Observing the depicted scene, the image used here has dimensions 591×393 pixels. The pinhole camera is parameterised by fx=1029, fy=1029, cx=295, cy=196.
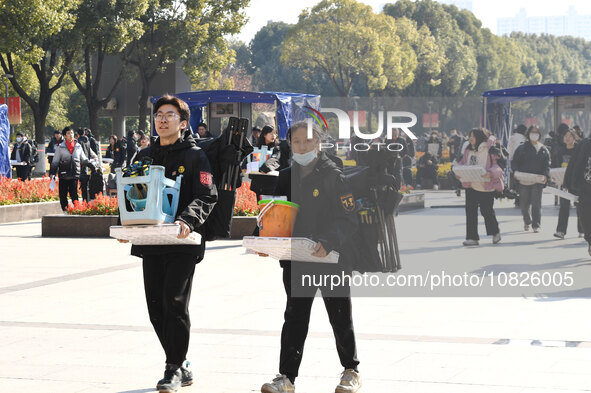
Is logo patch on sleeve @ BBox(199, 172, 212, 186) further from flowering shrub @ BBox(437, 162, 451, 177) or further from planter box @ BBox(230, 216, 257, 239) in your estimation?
flowering shrub @ BBox(437, 162, 451, 177)

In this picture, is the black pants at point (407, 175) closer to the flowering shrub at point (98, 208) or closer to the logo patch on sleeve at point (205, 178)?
the flowering shrub at point (98, 208)

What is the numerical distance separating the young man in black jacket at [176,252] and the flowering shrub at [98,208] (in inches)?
427

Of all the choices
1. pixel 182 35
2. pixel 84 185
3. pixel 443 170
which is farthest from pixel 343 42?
pixel 84 185

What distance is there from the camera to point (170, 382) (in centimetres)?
580

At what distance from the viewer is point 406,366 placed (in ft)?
21.6

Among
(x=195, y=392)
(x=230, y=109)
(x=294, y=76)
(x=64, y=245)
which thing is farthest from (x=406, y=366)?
(x=294, y=76)

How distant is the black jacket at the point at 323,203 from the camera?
559cm

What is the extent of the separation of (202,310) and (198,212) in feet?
10.9

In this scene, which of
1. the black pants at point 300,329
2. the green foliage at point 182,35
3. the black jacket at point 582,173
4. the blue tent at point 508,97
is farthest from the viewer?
the green foliage at point 182,35

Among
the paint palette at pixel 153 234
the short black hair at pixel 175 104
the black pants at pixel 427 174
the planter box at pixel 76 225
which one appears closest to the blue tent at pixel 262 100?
the black pants at pixel 427 174

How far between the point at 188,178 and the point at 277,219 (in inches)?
30.9

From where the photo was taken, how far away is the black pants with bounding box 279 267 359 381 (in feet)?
18.8

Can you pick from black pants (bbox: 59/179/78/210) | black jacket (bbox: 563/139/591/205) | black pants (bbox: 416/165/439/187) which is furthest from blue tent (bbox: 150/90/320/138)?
black jacket (bbox: 563/139/591/205)

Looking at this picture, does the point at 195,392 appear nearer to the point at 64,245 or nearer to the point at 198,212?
the point at 198,212
